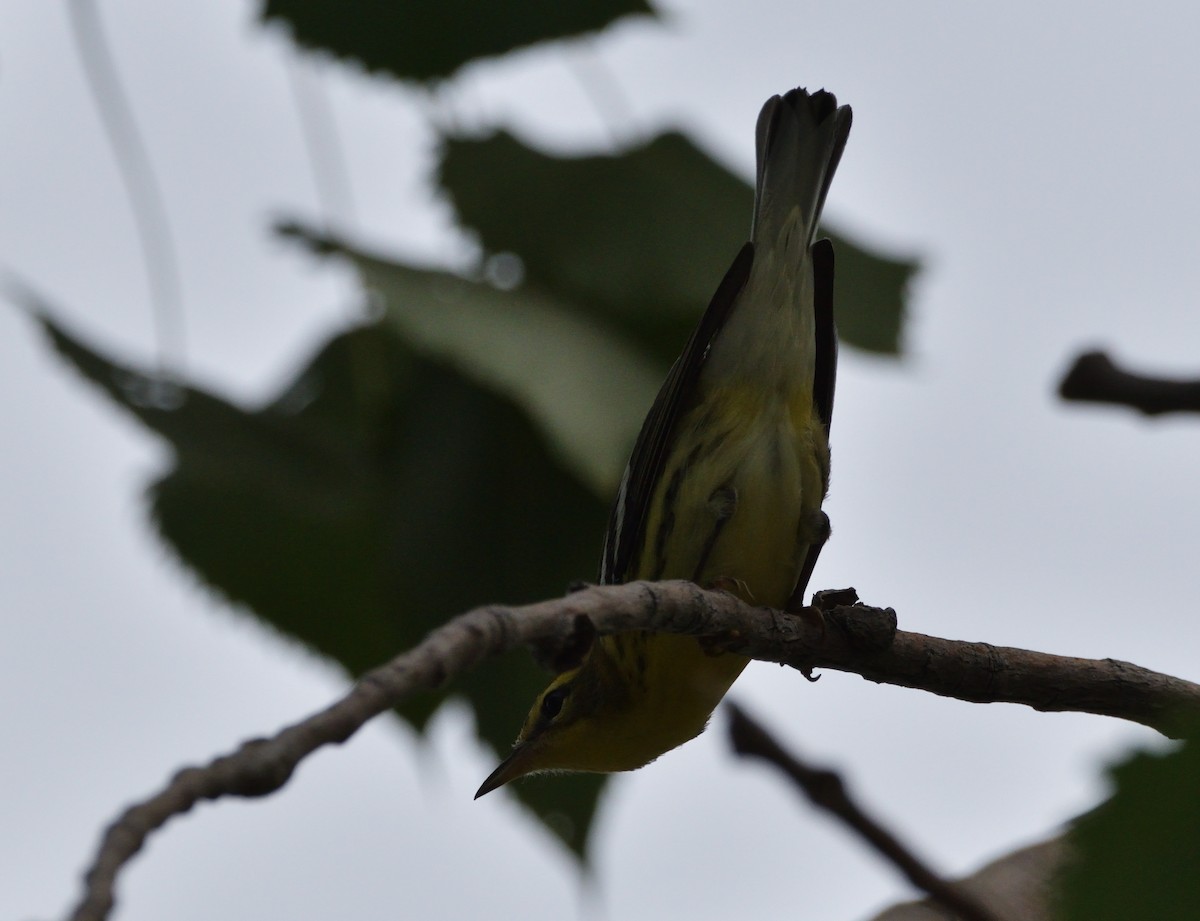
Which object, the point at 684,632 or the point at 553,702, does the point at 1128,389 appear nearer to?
the point at 684,632

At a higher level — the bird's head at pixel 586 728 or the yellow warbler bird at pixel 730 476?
the yellow warbler bird at pixel 730 476

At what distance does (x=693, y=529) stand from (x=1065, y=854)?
3.00 metres

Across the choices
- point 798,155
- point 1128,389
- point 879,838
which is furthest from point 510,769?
point 879,838

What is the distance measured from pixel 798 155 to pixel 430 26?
133 centimetres

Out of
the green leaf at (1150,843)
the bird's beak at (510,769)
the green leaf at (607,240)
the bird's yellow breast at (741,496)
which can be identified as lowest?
the bird's beak at (510,769)

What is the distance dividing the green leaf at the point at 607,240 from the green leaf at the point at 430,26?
78cm

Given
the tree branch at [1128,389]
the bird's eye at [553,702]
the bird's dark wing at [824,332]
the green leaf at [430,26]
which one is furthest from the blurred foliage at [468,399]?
the tree branch at [1128,389]

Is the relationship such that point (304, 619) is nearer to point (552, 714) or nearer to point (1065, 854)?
point (552, 714)

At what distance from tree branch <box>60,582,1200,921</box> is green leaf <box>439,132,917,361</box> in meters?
2.35

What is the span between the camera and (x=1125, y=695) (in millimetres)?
2713

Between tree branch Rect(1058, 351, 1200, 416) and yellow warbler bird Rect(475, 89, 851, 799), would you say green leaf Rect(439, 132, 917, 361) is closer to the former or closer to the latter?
yellow warbler bird Rect(475, 89, 851, 799)

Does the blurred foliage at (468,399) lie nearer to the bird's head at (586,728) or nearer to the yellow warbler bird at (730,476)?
the yellow warbler bird at (730,476)

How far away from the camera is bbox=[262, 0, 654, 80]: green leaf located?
172 inches

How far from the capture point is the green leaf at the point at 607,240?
5.32 metres
